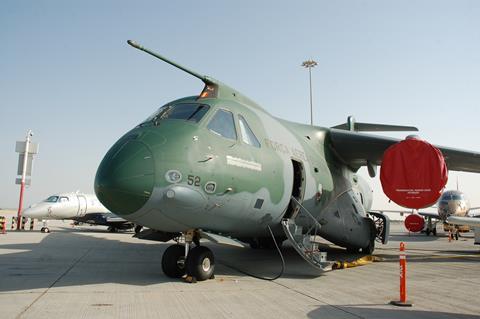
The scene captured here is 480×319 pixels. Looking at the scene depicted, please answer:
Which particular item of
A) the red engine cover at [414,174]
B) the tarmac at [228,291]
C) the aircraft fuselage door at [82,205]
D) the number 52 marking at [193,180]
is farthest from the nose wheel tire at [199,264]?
the aircraft fuselage door at [82,205]

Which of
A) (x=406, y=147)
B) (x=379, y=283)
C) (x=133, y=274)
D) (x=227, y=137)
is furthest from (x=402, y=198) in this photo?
(x=133, y=274)

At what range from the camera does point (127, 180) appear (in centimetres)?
627

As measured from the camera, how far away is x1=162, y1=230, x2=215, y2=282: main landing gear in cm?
746

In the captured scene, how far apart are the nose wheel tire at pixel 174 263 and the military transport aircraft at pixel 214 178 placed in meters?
0.02

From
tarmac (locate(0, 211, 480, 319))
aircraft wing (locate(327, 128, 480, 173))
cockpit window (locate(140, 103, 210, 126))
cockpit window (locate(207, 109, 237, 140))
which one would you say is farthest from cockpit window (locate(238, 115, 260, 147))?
aircraft wing (locate(327, 128, 480, 173))

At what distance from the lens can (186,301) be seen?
591 cm

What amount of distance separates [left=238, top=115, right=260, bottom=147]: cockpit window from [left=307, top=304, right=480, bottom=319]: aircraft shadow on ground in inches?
140

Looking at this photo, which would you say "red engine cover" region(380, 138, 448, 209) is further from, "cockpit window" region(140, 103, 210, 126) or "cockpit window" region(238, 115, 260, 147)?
"cockpit window" region(140, 103, 210, 126)

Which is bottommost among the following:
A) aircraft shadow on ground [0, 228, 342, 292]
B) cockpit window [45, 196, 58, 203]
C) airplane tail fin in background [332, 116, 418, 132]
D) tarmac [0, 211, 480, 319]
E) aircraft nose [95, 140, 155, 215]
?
aircraft shadow on ground [0, 228, 342, 292]

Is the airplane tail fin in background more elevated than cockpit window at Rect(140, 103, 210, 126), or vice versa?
the airplane tail fin in background

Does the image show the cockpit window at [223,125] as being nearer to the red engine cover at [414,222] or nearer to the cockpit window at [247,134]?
the cockpit window at [247,134]

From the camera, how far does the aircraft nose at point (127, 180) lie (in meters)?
6.30

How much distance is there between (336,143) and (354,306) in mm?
6953

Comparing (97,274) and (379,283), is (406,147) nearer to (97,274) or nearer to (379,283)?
(379,283)
